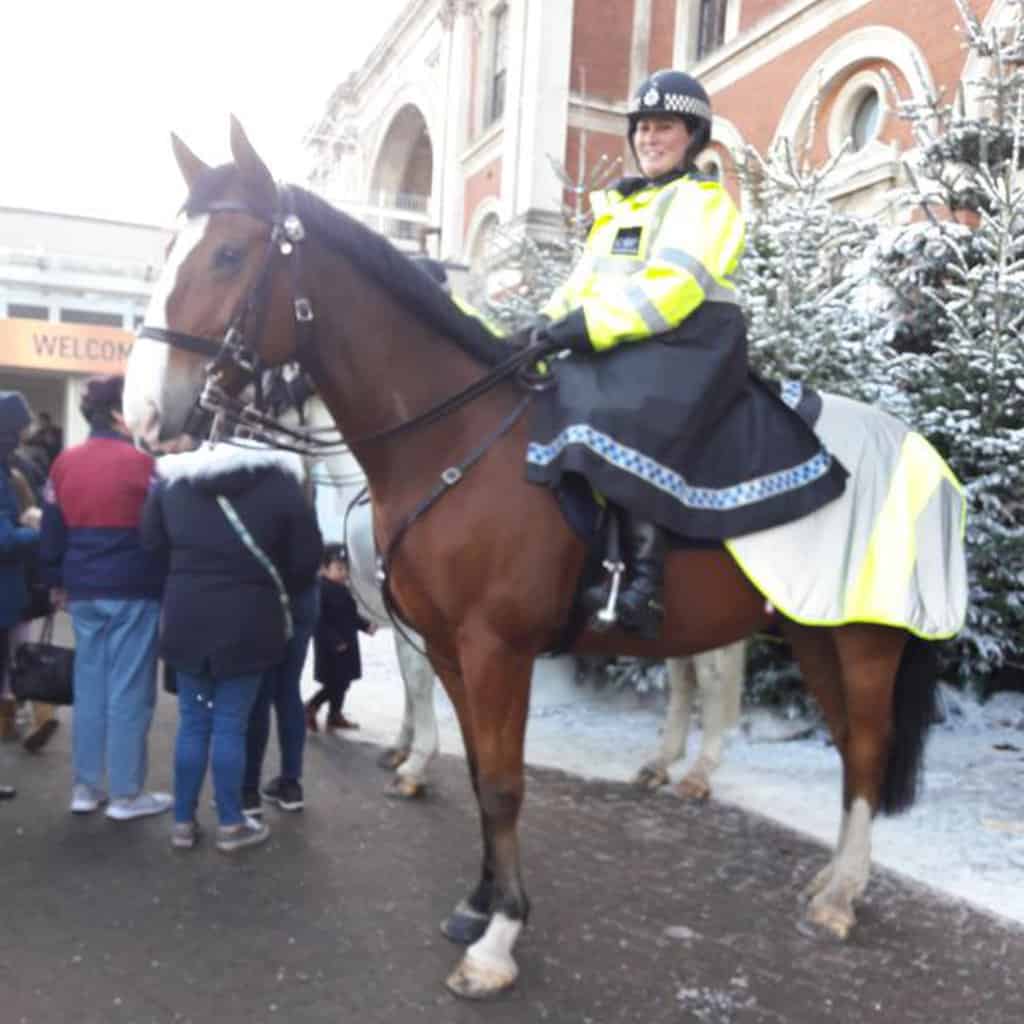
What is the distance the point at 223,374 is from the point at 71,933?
83.2 inches

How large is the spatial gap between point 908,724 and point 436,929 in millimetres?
2056

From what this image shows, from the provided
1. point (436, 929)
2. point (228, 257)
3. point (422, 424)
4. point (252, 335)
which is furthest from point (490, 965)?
point (228, 257)

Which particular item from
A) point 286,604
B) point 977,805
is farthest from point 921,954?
point 286,604

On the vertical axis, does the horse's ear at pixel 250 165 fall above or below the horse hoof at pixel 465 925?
above

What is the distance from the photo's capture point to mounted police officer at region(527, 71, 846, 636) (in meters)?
2.86

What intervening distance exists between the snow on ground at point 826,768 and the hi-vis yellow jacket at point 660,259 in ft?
8.90

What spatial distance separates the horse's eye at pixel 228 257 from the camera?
8.66ft

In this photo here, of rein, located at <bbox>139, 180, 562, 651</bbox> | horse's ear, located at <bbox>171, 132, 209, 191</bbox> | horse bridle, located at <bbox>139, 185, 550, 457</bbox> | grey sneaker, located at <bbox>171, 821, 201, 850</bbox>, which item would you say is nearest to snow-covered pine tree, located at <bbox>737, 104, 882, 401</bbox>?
rein, located at <bbox>139, 180, 562, 651</bbox>

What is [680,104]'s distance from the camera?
3.15 metres

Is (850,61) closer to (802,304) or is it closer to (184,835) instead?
(802,304)

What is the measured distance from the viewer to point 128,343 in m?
20.8

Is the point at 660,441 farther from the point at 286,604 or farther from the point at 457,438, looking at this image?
the point at 286,604

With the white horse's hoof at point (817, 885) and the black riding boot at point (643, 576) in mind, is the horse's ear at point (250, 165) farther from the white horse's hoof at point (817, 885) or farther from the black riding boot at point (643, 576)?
the white horse's hoof at point (817, 885)

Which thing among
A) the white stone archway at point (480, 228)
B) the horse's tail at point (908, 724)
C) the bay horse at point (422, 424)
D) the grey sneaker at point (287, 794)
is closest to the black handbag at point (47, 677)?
the grey sneaker at point (287, 794)
